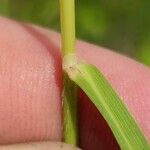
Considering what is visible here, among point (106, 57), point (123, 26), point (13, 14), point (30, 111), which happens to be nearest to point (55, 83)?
point (30, 111)

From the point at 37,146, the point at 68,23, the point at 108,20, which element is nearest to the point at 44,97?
the point at 37,146

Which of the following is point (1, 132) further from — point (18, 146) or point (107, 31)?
point (107, 31)

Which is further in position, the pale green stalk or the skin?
the skin

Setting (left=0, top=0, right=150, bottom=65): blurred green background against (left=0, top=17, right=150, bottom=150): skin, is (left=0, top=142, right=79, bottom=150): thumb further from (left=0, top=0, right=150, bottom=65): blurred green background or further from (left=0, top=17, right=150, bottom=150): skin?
(left=0, top=0, right=150, bottom=65): blurred green background

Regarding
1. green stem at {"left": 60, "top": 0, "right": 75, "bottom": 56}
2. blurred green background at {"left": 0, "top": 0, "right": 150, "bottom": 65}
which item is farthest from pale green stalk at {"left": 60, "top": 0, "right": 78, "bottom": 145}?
blurred green background at {"left": 0, "top": 0, "right": 150, "bottom": 65}

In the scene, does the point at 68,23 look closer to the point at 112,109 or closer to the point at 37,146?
the point at 112,109
